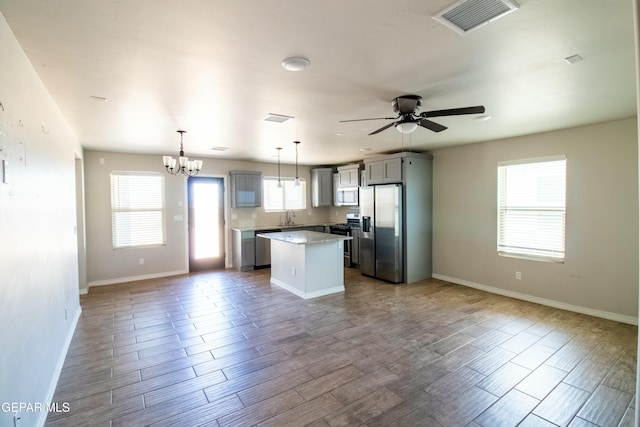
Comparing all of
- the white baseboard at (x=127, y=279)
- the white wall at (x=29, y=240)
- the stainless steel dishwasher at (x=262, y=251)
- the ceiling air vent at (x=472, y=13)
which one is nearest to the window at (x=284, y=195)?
the stainless steel dishwasher at (x=262, y=251)

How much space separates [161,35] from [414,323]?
3.87 meters

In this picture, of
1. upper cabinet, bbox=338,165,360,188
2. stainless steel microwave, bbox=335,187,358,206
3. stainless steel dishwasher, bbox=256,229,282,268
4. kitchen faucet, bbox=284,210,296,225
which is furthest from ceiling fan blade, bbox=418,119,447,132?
kitchen faucet, bbox=284,210,296,225

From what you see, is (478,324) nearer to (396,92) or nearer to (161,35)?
(396,92)

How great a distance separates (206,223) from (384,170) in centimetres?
410

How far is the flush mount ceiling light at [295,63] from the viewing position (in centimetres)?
219

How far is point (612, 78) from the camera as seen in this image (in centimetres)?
262

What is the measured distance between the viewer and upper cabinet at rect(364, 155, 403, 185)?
228 inches

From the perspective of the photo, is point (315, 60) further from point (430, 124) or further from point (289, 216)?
point (289, 216)

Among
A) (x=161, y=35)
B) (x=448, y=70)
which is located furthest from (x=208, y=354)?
(x=448, y=70)

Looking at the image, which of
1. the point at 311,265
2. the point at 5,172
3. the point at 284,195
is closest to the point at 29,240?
the point at 5,172

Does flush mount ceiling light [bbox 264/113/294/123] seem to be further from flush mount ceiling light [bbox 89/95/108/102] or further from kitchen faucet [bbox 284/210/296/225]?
kitchen faucet [bbox 284/210/296/225]

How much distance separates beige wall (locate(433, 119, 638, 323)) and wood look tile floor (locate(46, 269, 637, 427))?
0.34 metres

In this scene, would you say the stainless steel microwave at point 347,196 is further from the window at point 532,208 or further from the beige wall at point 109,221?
the window at point 532,208

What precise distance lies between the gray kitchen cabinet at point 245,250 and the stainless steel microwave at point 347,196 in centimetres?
241
